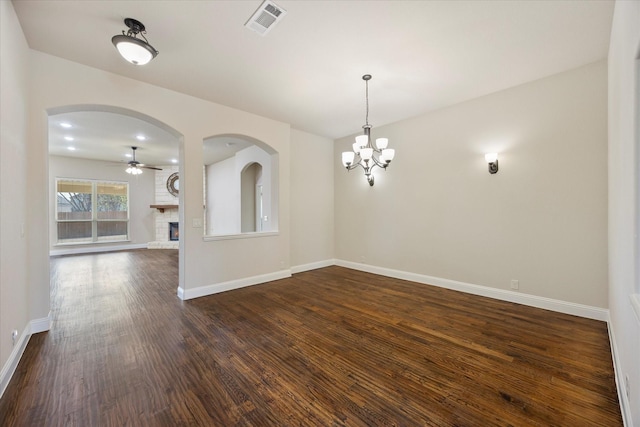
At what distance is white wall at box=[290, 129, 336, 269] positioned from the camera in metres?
5.54

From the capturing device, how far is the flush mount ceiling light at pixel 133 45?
2227 mm

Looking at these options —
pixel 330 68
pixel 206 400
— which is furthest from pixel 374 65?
pixel 206 400

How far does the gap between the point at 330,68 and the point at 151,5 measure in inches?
72.0

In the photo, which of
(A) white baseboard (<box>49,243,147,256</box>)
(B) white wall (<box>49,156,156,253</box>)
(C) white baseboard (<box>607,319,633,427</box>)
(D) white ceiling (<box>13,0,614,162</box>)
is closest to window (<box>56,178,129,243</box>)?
(B) white wall (<box>49,156,156,253</box>)

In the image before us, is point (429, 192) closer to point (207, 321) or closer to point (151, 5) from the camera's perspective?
point (207, 321)

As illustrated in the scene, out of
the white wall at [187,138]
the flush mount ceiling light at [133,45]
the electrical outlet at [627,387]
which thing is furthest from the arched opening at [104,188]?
the electrical outlet at [627,387]

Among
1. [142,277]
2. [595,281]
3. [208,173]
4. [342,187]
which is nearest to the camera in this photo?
[595,281]

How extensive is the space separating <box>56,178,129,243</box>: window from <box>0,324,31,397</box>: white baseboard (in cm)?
750

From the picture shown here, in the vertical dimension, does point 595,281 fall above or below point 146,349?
above

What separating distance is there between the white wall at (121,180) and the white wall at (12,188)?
24.1 ft

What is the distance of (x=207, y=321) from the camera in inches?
123

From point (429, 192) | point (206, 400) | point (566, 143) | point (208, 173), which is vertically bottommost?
point (206, 400)

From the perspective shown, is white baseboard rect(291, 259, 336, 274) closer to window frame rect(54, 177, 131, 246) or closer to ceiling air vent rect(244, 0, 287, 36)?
ceiling air vent rect(244, 0, 287, 36)

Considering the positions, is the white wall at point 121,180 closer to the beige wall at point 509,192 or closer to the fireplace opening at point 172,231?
the fireplace opening at point 172,231
